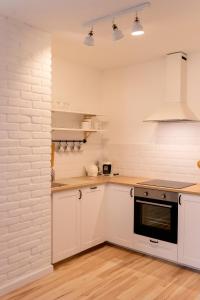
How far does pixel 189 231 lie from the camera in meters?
3.13

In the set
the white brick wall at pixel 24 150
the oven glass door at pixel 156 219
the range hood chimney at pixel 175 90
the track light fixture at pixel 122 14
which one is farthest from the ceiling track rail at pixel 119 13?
the oven glass door at pixel 156 219

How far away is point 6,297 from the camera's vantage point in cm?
262

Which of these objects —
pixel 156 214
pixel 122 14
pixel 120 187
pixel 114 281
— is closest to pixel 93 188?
pixel 120 187

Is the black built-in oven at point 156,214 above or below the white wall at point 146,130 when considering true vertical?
below

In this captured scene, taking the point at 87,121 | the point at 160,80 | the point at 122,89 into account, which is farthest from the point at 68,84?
the point at 160,80

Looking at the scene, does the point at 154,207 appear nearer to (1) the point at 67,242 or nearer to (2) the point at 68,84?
(1) the point at 67,242

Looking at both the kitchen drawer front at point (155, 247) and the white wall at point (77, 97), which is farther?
the white wall at point (77, 97)

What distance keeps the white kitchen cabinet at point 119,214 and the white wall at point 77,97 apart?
683 mm

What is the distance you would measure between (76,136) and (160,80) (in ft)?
4.70

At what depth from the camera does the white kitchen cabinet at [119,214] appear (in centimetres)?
363

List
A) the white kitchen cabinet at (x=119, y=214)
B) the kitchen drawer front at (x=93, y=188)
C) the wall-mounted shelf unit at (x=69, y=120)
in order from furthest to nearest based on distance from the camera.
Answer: the wall-mounted shelf unit at (x=69, y=120)
the white kitchen cabinet at (x=119, y=214)
the kitchen drawer front at (x=93, y=188)

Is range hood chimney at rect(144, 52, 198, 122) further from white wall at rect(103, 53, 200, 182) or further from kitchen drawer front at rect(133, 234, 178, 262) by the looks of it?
kitchen drawer front at rect(133, 234, 178, 262)

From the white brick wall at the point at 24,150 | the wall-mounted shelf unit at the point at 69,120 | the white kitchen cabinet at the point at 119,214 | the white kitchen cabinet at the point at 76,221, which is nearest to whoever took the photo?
the white brick wall at the point at 24,150

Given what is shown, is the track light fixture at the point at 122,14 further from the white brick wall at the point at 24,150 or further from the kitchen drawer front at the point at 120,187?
the kitchen drawer front at the point at 120,187
